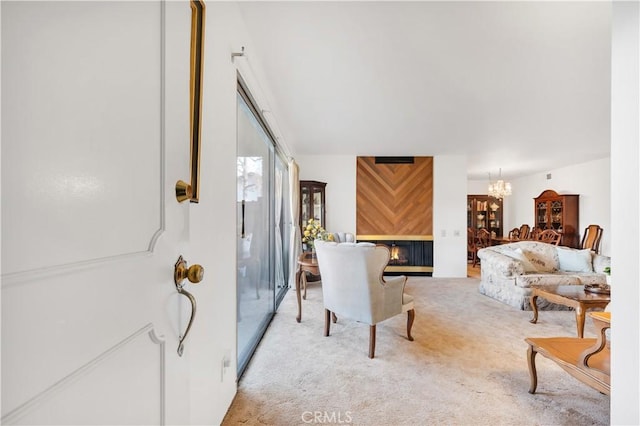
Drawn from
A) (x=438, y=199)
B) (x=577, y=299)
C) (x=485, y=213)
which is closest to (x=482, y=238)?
(x=485, y=213)

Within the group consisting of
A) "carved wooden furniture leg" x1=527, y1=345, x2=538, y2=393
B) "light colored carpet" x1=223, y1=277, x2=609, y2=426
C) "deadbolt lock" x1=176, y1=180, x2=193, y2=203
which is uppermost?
"deadbolt lock" x1=176, y1=180, x2=193, y2=203

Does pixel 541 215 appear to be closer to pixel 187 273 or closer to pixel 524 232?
pixel 524 232

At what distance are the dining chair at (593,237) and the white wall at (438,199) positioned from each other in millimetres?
2630

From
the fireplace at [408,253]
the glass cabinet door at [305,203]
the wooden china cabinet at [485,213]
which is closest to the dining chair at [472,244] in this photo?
the wooden china cabinet at [485,213]

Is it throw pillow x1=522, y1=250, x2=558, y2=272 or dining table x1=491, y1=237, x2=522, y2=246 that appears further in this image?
dining table x1=491, y1=237, x2=522, y2=246

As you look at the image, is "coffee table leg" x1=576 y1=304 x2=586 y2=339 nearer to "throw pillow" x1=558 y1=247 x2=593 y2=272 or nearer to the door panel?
"throw pillow" x1=558 y1=247 x2=593 y2=272

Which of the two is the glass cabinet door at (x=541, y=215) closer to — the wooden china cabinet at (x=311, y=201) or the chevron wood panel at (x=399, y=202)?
the chevron wood panel at (x=399, y=202)

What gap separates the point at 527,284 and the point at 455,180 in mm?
2646

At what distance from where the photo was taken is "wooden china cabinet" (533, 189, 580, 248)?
21.2 ft

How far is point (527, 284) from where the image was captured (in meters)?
3.60

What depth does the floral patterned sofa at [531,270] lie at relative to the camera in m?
3.62

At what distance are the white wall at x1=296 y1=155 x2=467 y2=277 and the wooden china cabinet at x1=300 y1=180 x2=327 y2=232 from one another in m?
0.24

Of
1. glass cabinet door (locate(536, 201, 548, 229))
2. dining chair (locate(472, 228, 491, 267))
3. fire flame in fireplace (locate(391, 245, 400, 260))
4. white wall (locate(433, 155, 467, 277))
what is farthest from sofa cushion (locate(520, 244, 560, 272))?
dining chair (locate(472, 228, 491, 267))

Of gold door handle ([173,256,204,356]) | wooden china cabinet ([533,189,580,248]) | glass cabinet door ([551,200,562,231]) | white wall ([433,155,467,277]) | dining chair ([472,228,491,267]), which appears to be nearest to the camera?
gold door handle ([173,256,204,356])
